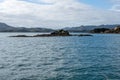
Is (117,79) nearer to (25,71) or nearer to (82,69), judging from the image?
(82,69)

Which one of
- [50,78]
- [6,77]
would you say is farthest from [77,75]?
[6,77]

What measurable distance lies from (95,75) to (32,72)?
25.0 feet

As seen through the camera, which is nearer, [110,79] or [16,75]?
[110,79]

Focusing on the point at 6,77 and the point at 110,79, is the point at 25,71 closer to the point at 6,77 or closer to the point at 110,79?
the point at 6,77

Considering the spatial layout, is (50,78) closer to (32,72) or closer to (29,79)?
(29,79)

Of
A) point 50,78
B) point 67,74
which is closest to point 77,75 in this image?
point 67,74

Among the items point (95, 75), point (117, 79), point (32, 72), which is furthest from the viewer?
point (32, 72)

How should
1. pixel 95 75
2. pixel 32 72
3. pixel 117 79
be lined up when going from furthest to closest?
pixel 32 72, pixel 95 75, pixel 117 79

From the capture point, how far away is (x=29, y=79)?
26391mm

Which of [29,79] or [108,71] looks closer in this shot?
[29,79]

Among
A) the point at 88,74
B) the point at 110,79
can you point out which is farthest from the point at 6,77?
the point at 110,79

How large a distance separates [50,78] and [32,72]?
13.9ft

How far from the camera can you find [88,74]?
29016 mm

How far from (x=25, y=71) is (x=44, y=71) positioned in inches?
92.9
